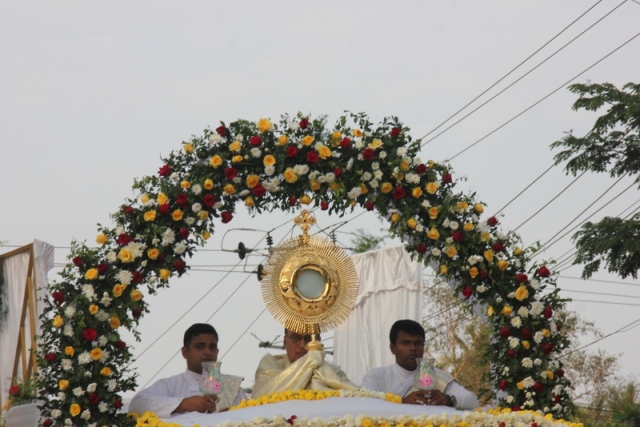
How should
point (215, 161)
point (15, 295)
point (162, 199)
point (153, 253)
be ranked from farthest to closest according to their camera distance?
point (15, 295), point (215, 161), point (162, 199), point (153, 253)

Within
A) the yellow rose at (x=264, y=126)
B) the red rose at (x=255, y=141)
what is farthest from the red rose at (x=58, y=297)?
the yellow rose at (x=264, y=126)

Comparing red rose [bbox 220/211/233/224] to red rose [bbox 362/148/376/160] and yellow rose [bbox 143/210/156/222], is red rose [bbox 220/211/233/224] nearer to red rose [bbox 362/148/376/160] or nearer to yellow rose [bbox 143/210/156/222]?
yellow rose [bbox 143/210/156/222]

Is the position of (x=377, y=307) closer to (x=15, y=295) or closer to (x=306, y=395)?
(x=15, y=295)

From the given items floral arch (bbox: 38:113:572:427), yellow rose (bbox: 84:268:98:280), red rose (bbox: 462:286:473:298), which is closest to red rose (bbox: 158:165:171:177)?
→ floral arch (bbox: 38:113:572:427)

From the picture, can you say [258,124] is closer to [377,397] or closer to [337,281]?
[337,281]

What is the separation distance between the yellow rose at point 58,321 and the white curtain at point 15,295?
370cm

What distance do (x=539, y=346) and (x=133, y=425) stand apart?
3014mm

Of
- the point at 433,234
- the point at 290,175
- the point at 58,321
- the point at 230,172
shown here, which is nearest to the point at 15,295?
the point at 58,321

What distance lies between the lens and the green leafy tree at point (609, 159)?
1198cm

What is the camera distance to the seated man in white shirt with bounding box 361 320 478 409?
317 inches

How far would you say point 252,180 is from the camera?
8.19 meters

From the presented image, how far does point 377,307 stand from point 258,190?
222 inches

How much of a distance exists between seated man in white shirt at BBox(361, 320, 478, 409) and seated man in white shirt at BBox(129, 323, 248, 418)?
110 cm

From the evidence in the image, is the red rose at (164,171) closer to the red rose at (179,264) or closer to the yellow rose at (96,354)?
the red rose at (179,264)
